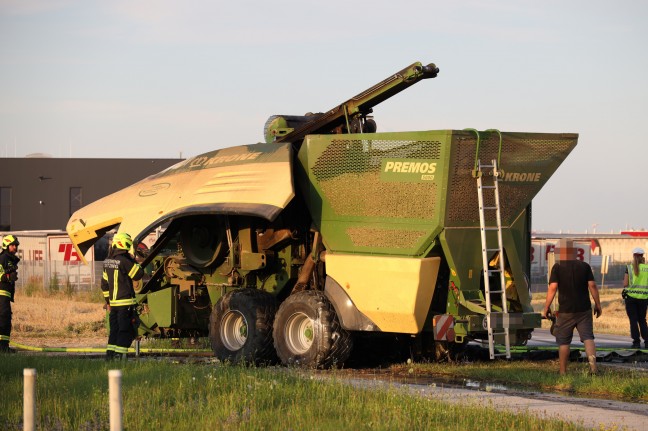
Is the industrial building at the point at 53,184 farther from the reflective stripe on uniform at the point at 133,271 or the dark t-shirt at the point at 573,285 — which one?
the dark t-shirt at the point at 573,285

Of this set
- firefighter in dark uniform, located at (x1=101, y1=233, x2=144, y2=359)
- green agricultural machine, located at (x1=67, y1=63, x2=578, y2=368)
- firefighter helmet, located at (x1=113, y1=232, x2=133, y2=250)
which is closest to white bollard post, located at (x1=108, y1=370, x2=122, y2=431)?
green agricultural machine, located at (x1=67, y1=63, x2=578, y2=368)

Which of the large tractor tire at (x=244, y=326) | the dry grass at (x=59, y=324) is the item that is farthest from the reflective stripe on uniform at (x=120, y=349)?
the dry grass at (x=59, y=324)

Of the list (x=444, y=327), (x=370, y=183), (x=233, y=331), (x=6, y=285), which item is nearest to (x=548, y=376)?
(x=444, y=327)

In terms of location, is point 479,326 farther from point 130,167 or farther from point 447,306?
point 130,167

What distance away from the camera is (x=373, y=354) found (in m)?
16.4

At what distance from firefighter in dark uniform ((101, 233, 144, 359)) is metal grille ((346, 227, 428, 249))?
3.18m

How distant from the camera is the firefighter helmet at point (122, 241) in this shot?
16078 millimetres

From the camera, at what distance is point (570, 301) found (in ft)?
46.0

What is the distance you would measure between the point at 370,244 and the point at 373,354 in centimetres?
223

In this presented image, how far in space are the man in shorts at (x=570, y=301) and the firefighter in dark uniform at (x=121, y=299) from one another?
229 inches

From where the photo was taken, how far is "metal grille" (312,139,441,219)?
1437 centimetres

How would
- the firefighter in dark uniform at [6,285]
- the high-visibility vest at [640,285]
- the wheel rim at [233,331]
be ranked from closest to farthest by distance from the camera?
the wheel rim at [233,331] < the firefighter in dark uniform at [6,285] < the high-visibility vest at [640,285]

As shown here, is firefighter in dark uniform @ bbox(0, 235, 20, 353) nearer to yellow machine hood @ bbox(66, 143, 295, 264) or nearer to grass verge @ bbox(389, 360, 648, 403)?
yellow machine hood @ bbox(66, 143, 295, 264)

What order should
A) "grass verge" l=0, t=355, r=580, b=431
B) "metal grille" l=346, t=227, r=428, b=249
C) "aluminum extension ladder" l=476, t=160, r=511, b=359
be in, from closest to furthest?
1. "grass verge" l=0, t=355, r=580, b=431
2. "aluminum extension ladder" l=476, t=160, r=511, b=359
3. "metal grille" l=346, t=227, r=428, b=249
